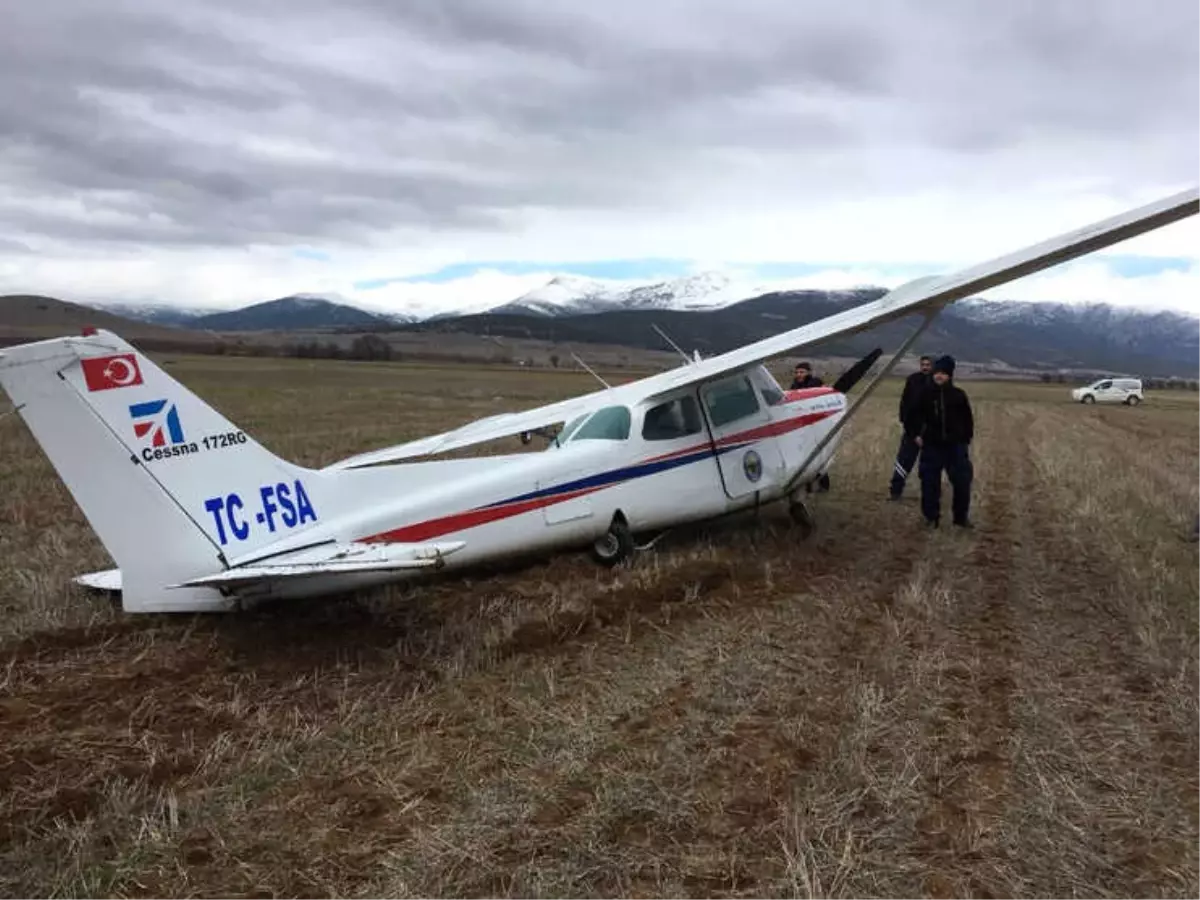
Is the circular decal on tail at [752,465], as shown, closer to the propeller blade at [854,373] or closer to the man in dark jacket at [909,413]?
the propeller blade at [854,373]

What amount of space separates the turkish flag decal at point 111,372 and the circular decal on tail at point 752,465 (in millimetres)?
6061

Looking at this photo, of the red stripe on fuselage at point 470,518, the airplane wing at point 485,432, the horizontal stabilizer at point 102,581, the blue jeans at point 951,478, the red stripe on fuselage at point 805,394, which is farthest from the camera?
the blue jeans at point 951,478

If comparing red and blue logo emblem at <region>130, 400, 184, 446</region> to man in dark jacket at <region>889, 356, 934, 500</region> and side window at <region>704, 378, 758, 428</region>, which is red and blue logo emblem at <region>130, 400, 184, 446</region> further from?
man in dark jacket at <region>889, 356, 934, 500</region>

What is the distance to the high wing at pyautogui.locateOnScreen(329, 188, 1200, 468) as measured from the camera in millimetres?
7430

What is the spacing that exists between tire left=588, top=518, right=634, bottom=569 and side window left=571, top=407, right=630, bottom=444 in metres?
0.83

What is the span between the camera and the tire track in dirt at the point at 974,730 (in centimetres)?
372

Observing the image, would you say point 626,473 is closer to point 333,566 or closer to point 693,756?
point 333,566

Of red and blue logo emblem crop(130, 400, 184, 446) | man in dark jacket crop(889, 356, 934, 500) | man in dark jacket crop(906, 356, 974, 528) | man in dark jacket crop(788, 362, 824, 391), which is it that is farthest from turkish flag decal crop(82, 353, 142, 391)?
man in dark jacket crop(788, 362, 824, 391)

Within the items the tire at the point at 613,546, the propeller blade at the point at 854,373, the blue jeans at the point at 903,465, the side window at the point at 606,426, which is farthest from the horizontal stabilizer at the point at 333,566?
the blue jeans at the point at 903,465

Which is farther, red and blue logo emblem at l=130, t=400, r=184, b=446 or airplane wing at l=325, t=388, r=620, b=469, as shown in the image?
airplane wing at l=325, t=388, r=620, b=469

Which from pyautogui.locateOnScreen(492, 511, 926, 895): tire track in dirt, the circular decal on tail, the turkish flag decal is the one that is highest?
the turkish flag decal

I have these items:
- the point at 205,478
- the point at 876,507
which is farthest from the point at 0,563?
the point at 876,507

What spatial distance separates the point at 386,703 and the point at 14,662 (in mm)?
2612

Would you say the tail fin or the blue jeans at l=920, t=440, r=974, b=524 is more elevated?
the tail fin
